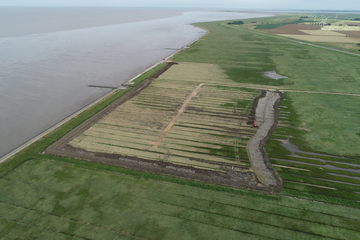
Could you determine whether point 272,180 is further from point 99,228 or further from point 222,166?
point 99,228

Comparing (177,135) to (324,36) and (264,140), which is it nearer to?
(264,140)

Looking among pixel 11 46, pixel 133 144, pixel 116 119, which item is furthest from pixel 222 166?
pixel 11 46

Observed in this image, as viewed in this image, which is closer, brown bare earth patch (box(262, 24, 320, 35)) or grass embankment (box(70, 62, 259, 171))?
grass embankment (box(70, 62, 259, 171))

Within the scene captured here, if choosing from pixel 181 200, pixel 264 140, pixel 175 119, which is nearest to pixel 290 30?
pixel 264 140

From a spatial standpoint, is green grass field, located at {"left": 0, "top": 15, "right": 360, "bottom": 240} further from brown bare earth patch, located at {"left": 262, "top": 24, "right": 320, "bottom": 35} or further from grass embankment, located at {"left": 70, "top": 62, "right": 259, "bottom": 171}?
brown bare earth patch, located at {"left": 262, "top": 24, "right": 320, "bottom": 35}

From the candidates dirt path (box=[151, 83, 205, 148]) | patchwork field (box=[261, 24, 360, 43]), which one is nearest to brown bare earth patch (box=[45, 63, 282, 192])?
dirt path (box=[151, 83, 205, 148])

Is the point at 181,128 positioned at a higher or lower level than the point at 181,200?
higher
